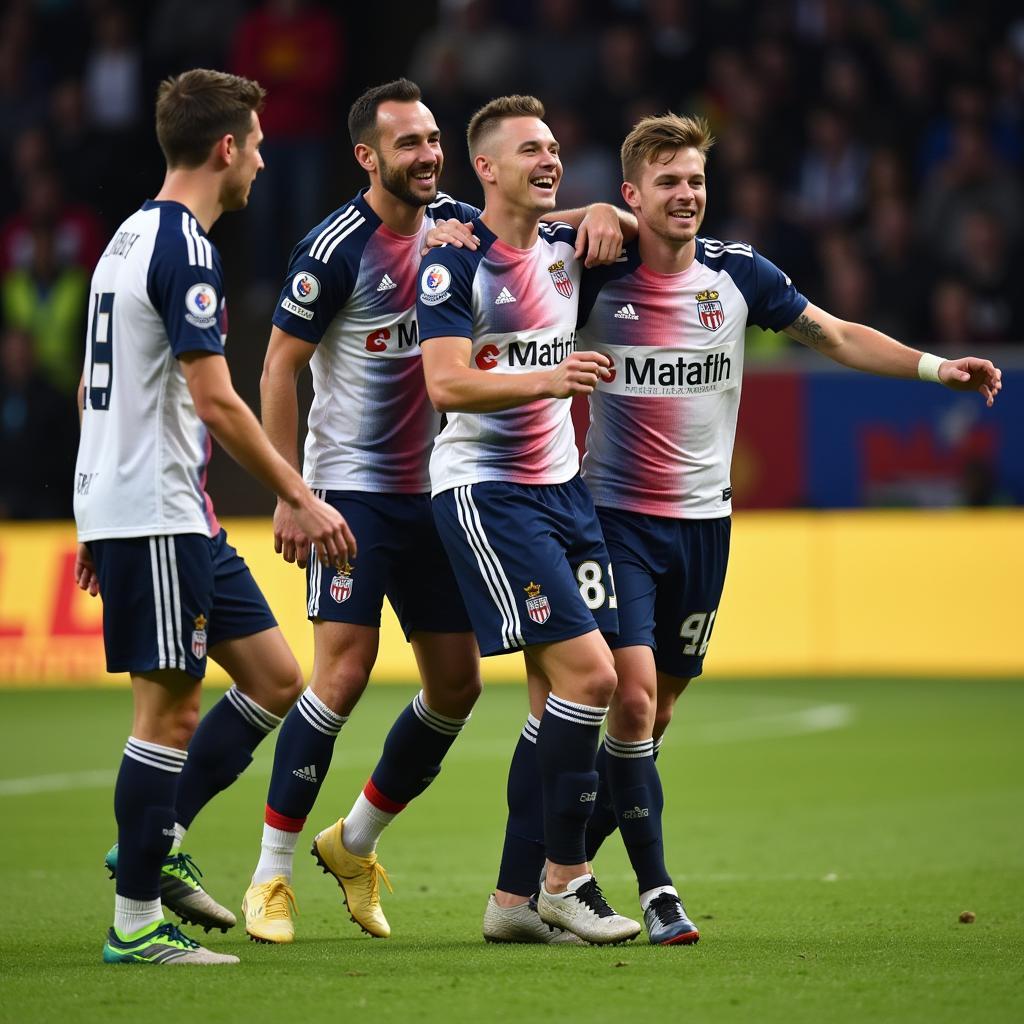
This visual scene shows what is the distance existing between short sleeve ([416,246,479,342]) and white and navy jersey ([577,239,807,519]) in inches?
21.7

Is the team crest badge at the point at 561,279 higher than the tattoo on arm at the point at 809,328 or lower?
higher

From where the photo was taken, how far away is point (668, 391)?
20.2 ft

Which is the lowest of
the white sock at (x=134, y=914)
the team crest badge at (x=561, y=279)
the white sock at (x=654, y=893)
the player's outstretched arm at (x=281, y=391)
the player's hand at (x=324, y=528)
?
the white sock at (x=654, y=893)

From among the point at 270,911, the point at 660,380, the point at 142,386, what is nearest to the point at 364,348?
the point at 660,380

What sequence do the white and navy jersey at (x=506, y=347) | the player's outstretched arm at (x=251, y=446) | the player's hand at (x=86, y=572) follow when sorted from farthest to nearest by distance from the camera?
the white and navy jersey at (x=506, y=347), the player's hand at (x=86, y=572), the player's outstretched arm at (x=251, y=446)

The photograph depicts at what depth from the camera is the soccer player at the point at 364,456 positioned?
618 centimetres

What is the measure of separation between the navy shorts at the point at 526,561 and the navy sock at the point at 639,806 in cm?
43

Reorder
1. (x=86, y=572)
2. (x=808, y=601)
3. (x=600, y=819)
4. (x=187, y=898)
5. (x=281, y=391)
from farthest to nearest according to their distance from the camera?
(x=808, y=601) < (x=600, y=819) < (x=281, y=391) < (x=187, y=898) < (x=86, y=572)

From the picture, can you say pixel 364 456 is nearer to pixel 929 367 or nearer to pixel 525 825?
pixel 525 825

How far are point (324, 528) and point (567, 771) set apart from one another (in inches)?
43.0

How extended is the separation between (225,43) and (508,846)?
1453 cm

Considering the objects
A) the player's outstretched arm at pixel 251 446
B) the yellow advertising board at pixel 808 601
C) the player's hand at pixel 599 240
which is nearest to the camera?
the player's outstretched arm at pixel 251 446

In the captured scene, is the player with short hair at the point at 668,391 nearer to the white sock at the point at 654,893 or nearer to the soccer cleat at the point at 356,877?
the white sock at the point at 654,893

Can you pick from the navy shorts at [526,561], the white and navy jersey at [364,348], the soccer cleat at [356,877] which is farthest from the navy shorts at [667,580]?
the soccer cleat at [356,877]
